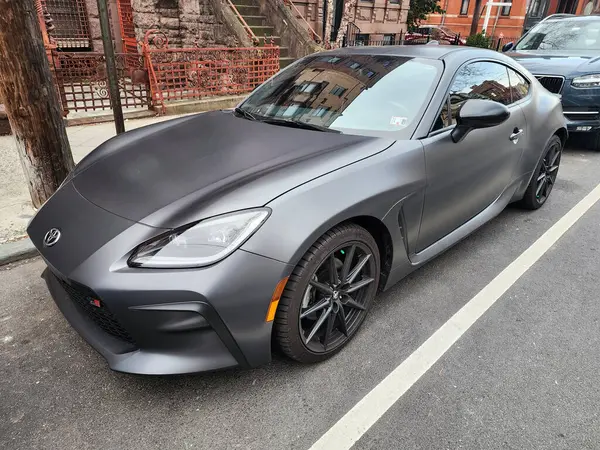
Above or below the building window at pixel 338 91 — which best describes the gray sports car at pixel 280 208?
below

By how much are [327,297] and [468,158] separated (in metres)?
1.43

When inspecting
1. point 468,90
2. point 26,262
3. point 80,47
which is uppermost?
point 468,90

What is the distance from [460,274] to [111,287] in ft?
7.96

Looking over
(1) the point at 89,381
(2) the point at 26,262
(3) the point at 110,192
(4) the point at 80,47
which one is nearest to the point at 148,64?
(4) the point at 80,47

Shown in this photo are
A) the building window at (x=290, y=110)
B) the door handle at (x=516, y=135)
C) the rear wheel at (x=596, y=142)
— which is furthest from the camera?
the rear wheel at (x=596, y=142)

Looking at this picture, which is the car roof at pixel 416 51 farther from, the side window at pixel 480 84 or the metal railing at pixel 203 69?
the metal railing at pixel 203 69

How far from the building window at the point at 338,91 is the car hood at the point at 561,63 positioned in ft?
15.2

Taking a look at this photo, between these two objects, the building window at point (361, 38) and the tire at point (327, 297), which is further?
the building window at point (361, 38)

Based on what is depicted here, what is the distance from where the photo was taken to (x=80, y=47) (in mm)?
10047

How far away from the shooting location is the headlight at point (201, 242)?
1.75 m

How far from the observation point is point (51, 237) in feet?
6.77

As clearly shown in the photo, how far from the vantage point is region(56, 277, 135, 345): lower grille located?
1.80 meters

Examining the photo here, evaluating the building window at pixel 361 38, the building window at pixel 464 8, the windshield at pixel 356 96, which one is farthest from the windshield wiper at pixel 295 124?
the building window at pixel 464 8

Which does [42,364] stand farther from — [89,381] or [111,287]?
[111,287]
